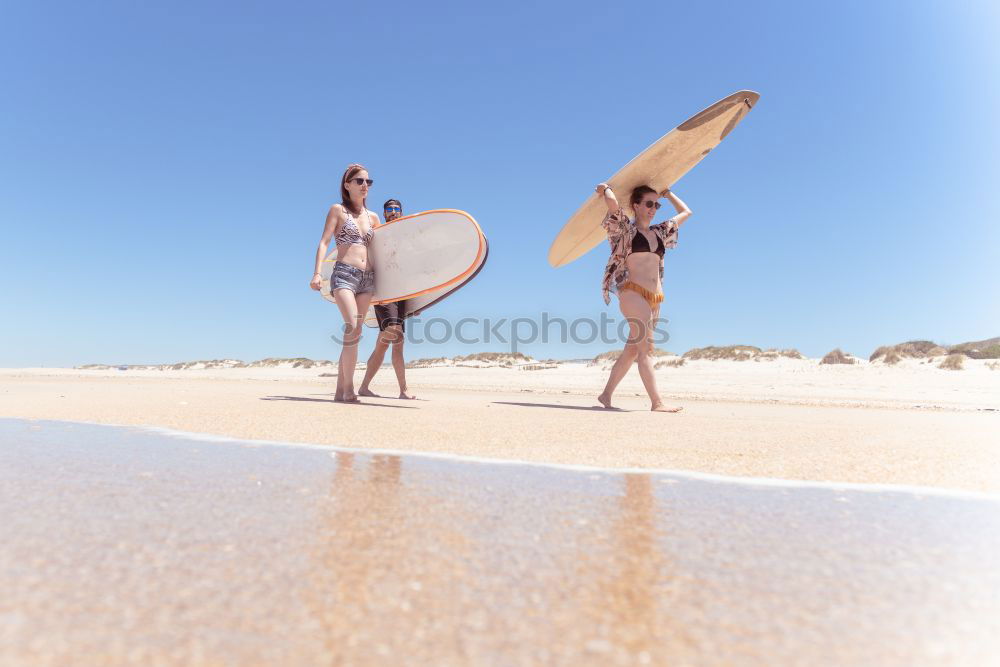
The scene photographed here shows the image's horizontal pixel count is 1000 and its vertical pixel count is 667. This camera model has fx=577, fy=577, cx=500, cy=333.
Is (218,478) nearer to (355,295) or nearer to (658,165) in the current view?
(355,295)

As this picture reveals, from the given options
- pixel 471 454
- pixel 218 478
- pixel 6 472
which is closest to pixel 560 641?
pixel 218 478

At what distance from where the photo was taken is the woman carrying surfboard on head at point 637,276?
466 centimetres

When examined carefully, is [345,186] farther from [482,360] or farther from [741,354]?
[482,360]

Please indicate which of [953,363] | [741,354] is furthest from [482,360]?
[953,363]

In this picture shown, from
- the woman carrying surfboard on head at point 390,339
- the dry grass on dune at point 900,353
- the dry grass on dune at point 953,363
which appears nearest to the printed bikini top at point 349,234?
the woman carrying surfboard on head at point 390,339

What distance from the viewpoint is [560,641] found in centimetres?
63

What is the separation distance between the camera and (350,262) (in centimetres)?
488

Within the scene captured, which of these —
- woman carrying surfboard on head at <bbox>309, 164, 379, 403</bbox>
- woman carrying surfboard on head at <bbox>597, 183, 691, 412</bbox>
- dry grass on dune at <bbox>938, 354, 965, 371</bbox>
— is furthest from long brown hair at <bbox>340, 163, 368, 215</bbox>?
dry grass on dune at <bbox>938, 354, 965, 371</bbox>

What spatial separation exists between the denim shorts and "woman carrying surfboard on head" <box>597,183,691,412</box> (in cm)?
208

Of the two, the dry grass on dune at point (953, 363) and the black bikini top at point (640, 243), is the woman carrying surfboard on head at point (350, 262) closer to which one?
the black bikini top at point (640, 243)

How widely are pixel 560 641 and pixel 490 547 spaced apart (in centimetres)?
34

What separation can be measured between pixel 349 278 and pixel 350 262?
0.14 meters

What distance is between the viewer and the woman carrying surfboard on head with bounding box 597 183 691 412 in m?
4.66

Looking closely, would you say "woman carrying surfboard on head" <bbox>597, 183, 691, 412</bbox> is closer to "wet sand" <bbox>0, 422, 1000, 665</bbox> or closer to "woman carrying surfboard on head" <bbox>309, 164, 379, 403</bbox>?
"woman carrying surfboard on head" <bbox>309, 164, 379, 403</bbox>
